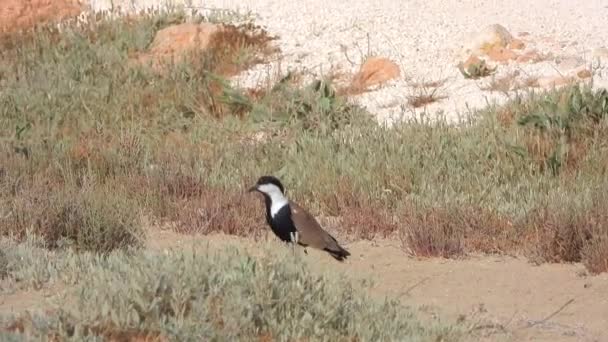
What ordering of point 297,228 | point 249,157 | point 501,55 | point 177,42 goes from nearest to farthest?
point 297,228
point 249,157
point 501,55
point 177,42

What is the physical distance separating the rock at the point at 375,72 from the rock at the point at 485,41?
2.77 feet

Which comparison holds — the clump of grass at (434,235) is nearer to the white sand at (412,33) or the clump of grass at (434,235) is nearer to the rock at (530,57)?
the white sand at (412,33)

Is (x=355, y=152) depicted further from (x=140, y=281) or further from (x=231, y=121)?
(x=140, y=281)

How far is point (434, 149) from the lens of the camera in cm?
1085

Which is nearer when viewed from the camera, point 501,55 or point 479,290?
point 479,290

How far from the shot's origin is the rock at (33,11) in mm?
15242

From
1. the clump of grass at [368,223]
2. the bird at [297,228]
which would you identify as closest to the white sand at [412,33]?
the clump of grass at [368,223]

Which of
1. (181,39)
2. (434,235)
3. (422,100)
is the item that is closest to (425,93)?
(422,100)

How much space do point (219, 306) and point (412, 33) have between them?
908 centimetres

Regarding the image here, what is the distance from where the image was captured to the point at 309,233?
820 centimetres

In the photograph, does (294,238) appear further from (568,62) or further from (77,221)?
(568,62)

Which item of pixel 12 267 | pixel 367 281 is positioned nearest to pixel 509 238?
pixel 367 281

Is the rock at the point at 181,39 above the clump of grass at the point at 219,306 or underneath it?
underneath

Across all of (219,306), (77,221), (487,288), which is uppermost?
(219,306)
